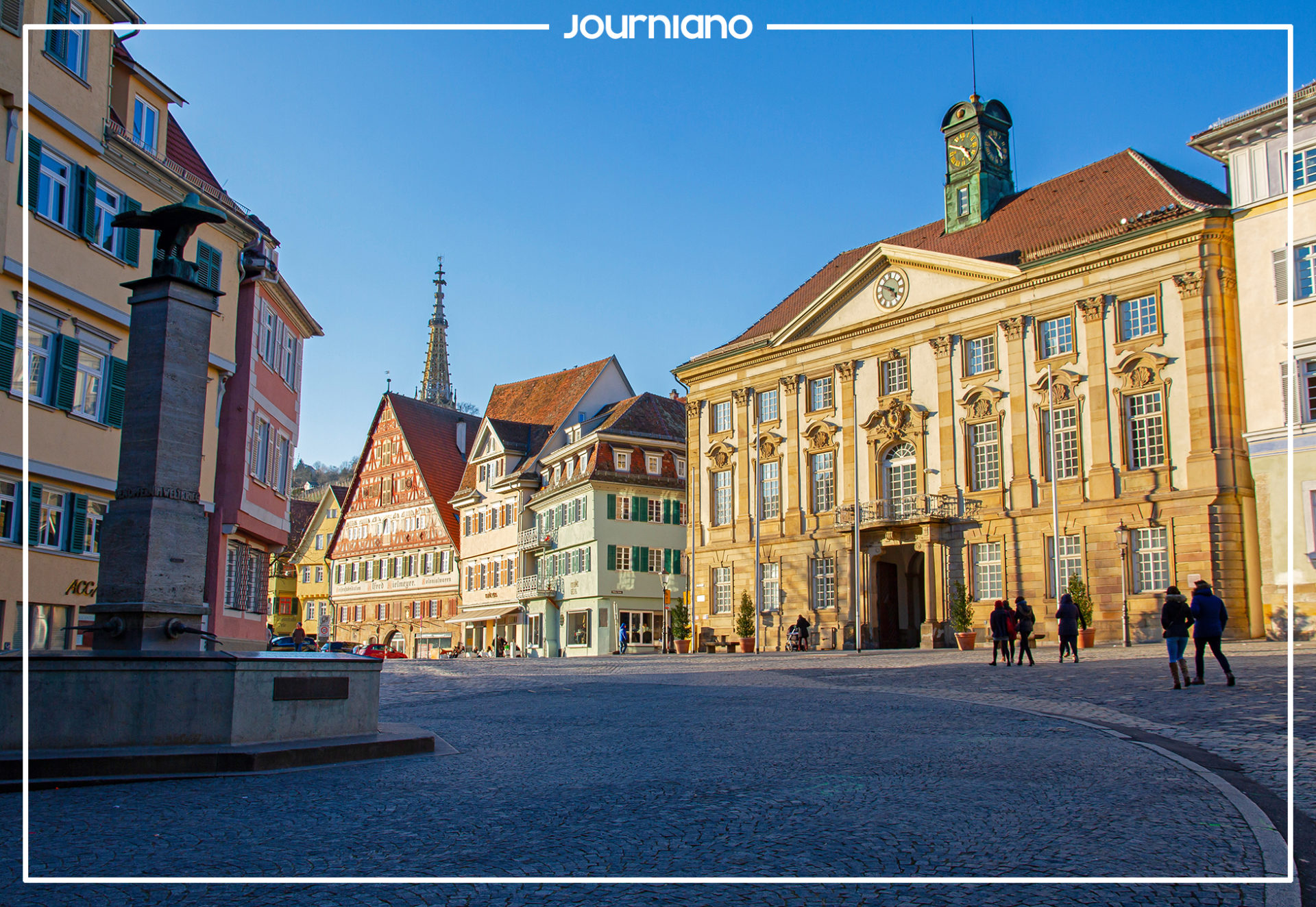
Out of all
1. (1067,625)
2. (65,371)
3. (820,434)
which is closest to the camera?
(65,371)

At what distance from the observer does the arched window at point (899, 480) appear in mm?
45125

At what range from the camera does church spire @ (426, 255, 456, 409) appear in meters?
124

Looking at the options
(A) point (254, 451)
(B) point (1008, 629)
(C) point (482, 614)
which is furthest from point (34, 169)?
(C) point (482, 614)

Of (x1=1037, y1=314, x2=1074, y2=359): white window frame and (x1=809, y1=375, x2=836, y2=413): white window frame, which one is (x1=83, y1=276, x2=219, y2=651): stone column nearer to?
(x1=1037, y1=314, x2=1074, y2=359): white window frame

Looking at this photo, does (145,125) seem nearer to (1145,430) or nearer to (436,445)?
(1145,430)

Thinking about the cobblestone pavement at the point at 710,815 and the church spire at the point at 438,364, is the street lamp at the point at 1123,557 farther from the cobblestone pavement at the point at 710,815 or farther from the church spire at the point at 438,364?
the church spire at the point at 438,364

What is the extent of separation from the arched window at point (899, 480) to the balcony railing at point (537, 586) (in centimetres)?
2235

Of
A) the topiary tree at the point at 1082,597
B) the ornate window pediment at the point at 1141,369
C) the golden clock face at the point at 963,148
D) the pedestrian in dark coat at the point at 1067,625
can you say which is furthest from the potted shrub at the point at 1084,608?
the golden clock face at the point at 963,148

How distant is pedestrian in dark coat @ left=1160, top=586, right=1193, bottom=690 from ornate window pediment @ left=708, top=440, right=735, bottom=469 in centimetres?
3611

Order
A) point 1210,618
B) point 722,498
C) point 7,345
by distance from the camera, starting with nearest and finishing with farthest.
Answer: point 1210,618 → point 7,345 → point 722,498

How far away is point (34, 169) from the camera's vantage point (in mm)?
19547

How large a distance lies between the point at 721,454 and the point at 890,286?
36.5 feet

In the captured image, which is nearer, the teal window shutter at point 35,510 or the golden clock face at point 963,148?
the teal window shutter at point 35,510

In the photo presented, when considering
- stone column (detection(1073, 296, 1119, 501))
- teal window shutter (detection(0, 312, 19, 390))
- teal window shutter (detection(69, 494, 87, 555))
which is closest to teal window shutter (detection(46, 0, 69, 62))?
teal window shutter (detection(0, 312, 19, 390))
